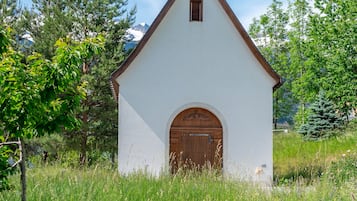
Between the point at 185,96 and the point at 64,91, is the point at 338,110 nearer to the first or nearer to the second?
the point at 185,96

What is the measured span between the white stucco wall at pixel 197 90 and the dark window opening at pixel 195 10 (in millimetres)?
A: 173

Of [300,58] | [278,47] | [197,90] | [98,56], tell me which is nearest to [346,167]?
[197,90]

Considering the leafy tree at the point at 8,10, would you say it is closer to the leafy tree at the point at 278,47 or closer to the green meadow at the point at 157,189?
the green meadow at the point at 157,189

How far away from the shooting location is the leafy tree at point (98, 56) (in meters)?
20.2

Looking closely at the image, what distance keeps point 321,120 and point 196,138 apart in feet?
52.2

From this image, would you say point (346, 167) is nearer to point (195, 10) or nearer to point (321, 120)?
point (195, 10)

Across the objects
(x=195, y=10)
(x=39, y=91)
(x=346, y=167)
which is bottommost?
(x=346, y=167)

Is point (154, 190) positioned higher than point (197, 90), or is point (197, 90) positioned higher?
point (197, 90)

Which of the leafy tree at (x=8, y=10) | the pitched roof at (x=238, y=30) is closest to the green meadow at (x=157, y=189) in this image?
the pitched roof at (x=238, y=30)

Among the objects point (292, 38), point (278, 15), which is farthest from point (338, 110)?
point (278, 15)

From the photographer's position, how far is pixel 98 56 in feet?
68.6

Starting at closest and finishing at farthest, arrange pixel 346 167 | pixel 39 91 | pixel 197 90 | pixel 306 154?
pixel 39 91 < pixel 346 167 < pixel 197 90 < pixel 306 154

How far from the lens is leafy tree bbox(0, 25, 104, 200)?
17.5ft

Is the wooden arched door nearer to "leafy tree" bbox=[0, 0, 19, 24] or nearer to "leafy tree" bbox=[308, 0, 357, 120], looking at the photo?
"leafy tree" bbox=[0, 0, 19, 24]
